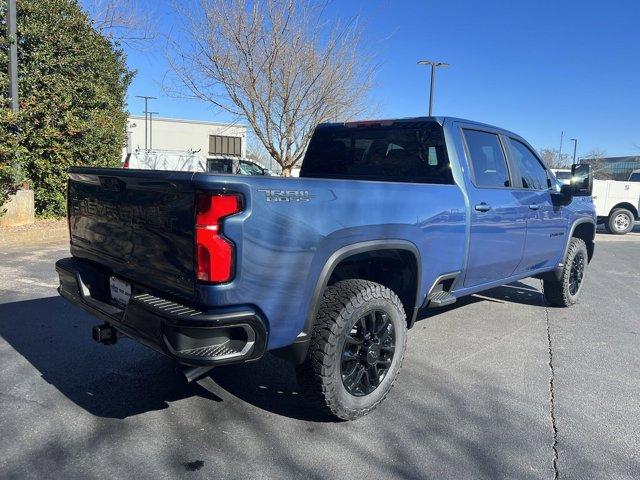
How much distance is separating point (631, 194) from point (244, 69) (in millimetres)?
11496

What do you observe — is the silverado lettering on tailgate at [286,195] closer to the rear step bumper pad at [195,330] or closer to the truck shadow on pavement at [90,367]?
the rear step bumper pad at [195,330]

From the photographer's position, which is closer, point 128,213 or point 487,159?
point 128,213

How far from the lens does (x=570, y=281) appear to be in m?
6.20

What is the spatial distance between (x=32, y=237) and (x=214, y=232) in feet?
27.0

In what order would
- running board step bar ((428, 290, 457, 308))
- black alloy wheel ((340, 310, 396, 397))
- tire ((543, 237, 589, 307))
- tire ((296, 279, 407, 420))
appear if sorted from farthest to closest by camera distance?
tire ((543, 237, 589, 307))
running board step bar ((428, 290, 457, 308))
black alloy wheel ((340, 310, 396, 397))
tire ((296, 279, 407, 420))

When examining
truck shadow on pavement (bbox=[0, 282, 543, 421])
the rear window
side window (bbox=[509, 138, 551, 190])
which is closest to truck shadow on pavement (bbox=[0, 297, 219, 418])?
truck shadow on pavement (bbox=[0, 282, 543, 421])

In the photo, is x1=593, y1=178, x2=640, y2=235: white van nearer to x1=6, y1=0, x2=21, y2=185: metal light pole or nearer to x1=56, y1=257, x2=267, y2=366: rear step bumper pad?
x1=6, y1=0, x2=21, y2=185: metal light pole

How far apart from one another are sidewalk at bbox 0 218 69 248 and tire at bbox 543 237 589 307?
8.06 meters

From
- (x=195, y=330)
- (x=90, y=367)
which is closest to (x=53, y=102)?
(x=90, y=367)

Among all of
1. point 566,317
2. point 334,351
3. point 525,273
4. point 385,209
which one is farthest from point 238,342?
point 566,317

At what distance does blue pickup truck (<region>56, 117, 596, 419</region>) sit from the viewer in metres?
2.48

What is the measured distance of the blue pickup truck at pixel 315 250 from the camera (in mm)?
2484

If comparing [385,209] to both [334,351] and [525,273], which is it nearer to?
[334,351]

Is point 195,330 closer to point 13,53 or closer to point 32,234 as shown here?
point 32,234
